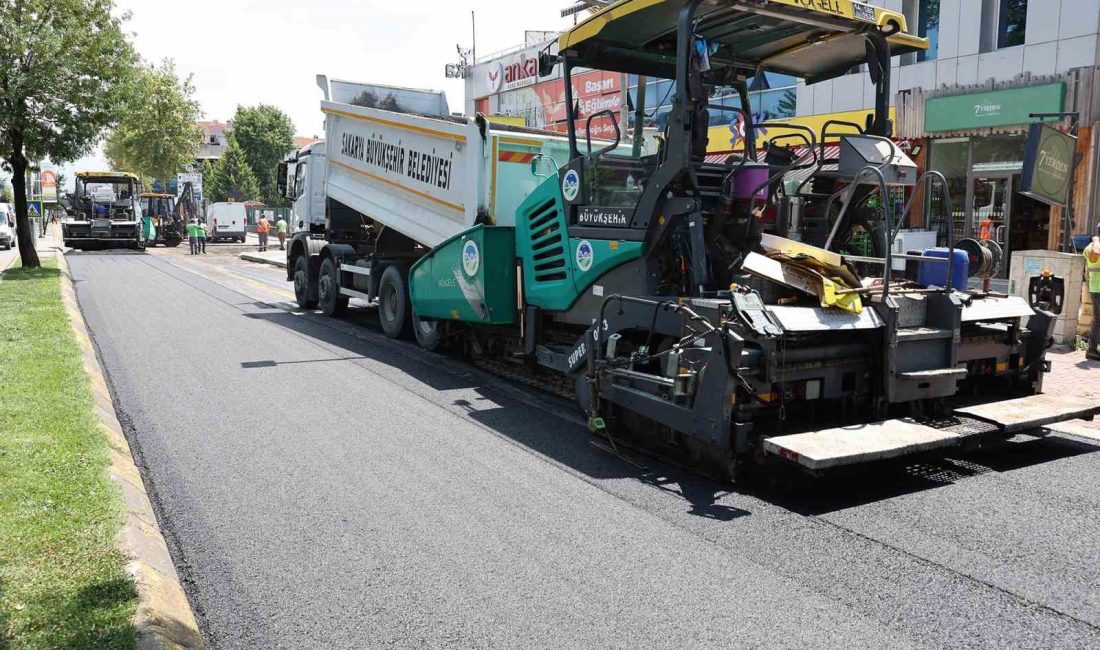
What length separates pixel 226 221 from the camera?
4469 cm

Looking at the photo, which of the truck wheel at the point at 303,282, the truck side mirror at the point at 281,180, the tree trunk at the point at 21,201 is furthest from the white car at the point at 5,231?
the truck wheel at the point at 303,282

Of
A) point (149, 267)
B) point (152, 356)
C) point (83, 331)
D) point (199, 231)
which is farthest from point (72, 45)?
point (199, 231)

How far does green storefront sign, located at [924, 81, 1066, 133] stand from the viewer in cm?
1455

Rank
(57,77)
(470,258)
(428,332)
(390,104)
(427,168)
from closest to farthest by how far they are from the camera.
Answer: (470,258)
(428,332)
(427,168)
(390,104)
(57,77)

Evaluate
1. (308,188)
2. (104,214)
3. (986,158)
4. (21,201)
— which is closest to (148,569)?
(308,188)

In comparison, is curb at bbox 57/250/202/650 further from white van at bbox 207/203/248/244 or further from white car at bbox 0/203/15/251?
white van at bbox 207/203/248/244

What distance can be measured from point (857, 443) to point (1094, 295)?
6935 mm

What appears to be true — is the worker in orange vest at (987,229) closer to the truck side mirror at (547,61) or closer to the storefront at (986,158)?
the storefront at (986,158)

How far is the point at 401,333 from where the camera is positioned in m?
11.5

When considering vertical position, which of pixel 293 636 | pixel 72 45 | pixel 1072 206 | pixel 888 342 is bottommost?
pixel 293 636

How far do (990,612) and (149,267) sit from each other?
25280 mm

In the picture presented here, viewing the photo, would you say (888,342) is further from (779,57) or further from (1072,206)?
(1072,206)

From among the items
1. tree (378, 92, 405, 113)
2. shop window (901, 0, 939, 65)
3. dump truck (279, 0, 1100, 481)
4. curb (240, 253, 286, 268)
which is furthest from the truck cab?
curb (240, 253, 286, 268)

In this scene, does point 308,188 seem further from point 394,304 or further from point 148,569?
point 148,569
